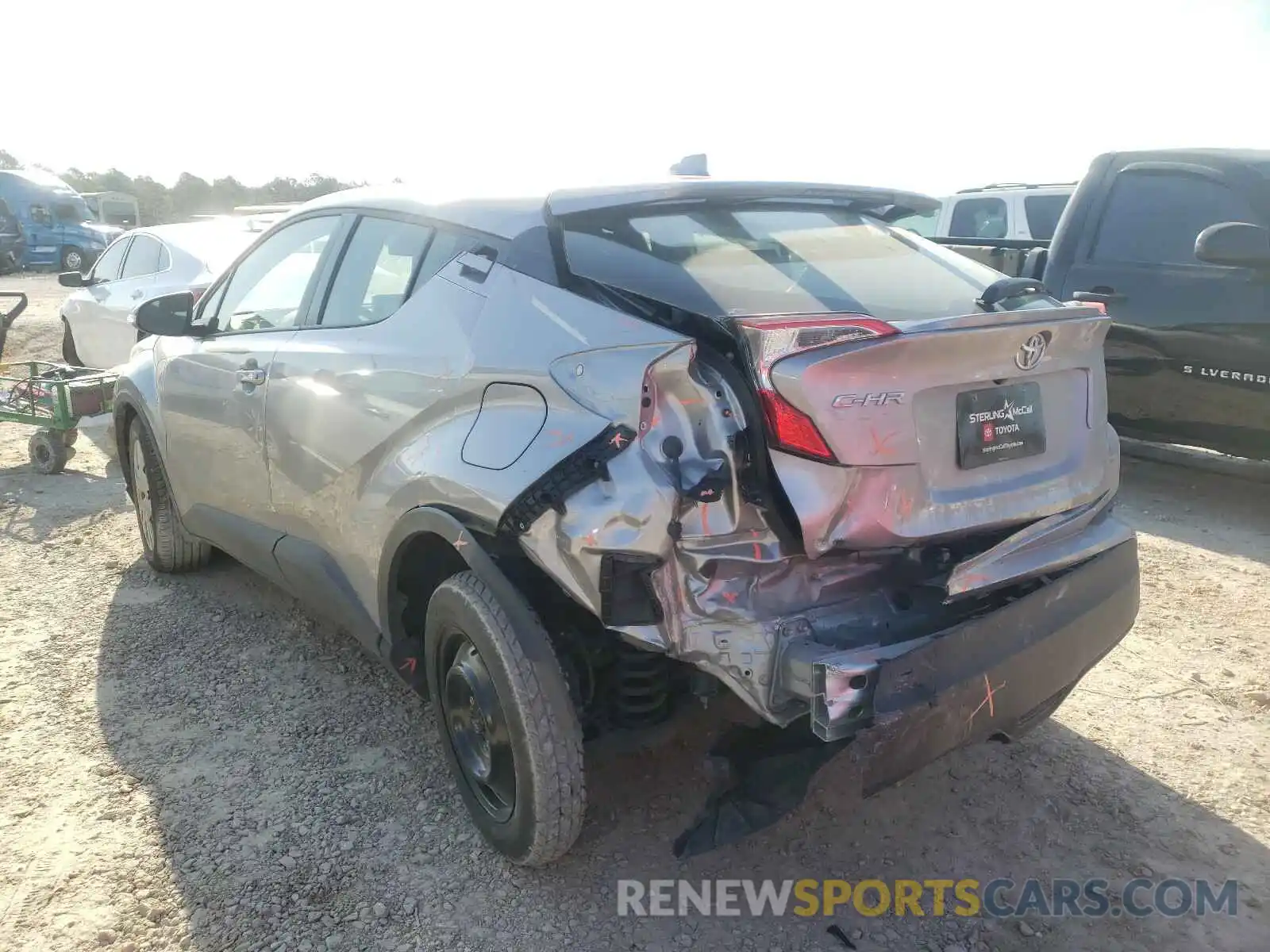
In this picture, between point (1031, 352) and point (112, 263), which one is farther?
point (112, 263)

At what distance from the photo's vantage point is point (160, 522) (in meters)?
4.70

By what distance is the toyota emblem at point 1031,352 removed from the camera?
2.50 m

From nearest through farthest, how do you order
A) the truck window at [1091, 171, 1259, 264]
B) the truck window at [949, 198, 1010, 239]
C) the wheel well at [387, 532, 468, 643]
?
the wheel well at [387, 532, 468, 643] → the truck window at [1091, 171, 1259, 264] → the truck window at [949, 198, 1010, 239]

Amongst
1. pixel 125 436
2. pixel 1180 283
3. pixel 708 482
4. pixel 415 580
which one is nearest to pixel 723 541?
pixel 708 482

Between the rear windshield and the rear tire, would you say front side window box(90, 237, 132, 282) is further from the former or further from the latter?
the rear windshield

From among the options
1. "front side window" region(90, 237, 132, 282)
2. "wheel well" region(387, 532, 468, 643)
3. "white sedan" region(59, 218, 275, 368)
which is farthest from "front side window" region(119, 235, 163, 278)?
"wheel well" region(387, 532, 468, 643)

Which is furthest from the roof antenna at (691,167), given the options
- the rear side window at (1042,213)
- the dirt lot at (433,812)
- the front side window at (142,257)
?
the rear side window at (1042,213)

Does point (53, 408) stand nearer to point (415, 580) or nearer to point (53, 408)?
point (53, 408)

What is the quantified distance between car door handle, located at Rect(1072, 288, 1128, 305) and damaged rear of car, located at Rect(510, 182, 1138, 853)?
3540mm

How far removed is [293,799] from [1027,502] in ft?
7.67

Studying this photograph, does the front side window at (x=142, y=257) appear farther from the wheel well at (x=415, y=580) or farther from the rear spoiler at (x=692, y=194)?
the rear spoiler at (x=692, y=194)

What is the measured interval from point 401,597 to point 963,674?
168 cm

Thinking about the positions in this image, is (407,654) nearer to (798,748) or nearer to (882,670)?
(798,748)

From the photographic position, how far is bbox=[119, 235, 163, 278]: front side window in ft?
25.9
